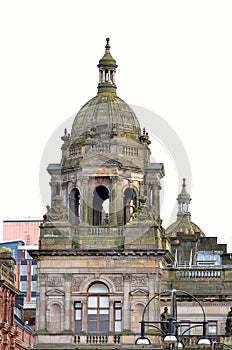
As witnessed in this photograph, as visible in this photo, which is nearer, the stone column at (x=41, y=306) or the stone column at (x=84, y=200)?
the stone column at (x=41, y=306)

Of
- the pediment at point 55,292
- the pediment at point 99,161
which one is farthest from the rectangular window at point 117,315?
the pediment at point 99,161

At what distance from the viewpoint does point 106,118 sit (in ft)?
392

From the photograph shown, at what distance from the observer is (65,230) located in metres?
115

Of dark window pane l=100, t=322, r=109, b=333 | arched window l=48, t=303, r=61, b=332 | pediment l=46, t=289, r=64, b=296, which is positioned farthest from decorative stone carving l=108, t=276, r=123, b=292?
→ arched window l=48, t=303, r=61, b=332

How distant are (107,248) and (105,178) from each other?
6.33 metres

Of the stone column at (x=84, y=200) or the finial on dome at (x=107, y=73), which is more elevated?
the finial on dome at (x=107, y=73)

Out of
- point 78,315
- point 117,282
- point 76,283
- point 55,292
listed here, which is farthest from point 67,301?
point 117,282

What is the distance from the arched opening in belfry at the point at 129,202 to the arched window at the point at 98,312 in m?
7.30

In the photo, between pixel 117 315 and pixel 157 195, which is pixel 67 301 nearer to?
pixel 117 315

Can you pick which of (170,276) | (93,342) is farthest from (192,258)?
(93,342)

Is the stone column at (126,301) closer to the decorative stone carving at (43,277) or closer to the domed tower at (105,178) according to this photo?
the domed tower at (105,178)

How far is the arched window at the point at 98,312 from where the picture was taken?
11325 cm

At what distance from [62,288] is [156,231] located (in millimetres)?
8402

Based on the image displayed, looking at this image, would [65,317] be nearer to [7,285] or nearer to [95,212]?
[95,212]
